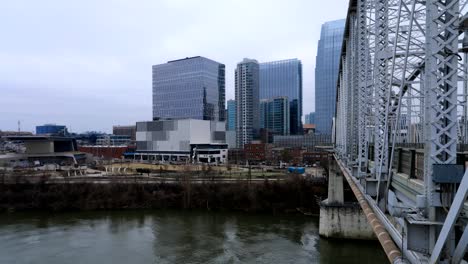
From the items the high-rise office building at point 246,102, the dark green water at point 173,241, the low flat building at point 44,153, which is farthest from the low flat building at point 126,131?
the dark green water at point 173,241

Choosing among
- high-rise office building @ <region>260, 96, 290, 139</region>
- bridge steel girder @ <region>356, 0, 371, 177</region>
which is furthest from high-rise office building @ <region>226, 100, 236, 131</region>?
bridge steel girder @ <region>356, 0, 371, 177</region>

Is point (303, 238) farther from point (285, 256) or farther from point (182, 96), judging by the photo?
point (182, 96)

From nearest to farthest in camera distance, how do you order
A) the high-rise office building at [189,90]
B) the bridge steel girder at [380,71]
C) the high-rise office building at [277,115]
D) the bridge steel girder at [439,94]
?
the bridge steel girder at [439,94] < the bridge steel girder at [380,71] < the high-rise office building at [189,90] < the high-rise office building at [277,115]

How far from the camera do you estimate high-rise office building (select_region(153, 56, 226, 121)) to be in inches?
3578

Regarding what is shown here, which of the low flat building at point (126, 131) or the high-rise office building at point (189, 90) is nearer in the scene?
the high-rise office building at point (189, 90)

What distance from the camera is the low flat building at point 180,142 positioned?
2795 inches

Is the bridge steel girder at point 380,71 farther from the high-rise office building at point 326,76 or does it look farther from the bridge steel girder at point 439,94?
the high-rise office building at point 326,76

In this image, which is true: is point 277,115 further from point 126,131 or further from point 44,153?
point 44,153

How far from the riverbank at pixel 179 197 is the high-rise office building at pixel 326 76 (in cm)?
5076

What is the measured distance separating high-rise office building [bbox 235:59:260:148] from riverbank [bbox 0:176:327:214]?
68.7 m

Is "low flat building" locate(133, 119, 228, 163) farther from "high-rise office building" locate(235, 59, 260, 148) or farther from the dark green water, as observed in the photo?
the dark green water

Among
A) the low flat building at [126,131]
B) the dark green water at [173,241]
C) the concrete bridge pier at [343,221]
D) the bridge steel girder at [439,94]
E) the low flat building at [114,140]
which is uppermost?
the low flat building at [126,131]

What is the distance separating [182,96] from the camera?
93.1 meters

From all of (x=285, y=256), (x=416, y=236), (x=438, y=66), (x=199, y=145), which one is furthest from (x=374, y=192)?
(x=199, y=145)
